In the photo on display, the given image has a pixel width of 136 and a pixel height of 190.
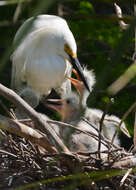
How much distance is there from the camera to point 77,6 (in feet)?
11.3

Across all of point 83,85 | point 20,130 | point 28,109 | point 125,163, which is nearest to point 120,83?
point 28,109

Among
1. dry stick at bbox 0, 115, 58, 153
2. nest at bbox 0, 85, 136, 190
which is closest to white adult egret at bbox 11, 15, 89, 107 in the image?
nest at bbox 0, 85, 136, 190

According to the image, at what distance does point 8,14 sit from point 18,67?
33.0 inches

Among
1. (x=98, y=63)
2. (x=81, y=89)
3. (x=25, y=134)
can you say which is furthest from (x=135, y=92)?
(x=25, y=134)

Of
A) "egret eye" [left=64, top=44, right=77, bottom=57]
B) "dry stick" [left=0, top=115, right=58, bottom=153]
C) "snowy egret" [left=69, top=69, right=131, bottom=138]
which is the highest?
"dry stick" [left=0, top=115, right=58, bottom=153]

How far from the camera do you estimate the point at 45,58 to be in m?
2.61

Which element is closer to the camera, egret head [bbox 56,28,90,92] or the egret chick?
the egret chick

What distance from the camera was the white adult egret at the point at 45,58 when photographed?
8.03 ft

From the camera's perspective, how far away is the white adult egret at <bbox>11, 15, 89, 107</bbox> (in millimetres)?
2447

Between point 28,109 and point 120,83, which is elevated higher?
point 120,83

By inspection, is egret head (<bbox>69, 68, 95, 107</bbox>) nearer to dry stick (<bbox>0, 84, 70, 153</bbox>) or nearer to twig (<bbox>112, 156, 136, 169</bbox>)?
twig (<bbox>112, 156, 136, 169</bbox>)

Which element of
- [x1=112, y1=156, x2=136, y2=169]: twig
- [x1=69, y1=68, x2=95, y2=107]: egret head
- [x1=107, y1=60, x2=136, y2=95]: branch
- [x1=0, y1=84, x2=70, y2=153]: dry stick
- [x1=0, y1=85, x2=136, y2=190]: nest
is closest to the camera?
[x1=107, y1=60, x2=136, y2=95]: branch

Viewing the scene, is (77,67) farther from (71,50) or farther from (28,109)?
(28,109)

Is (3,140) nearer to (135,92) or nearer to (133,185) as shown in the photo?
(133,185)
